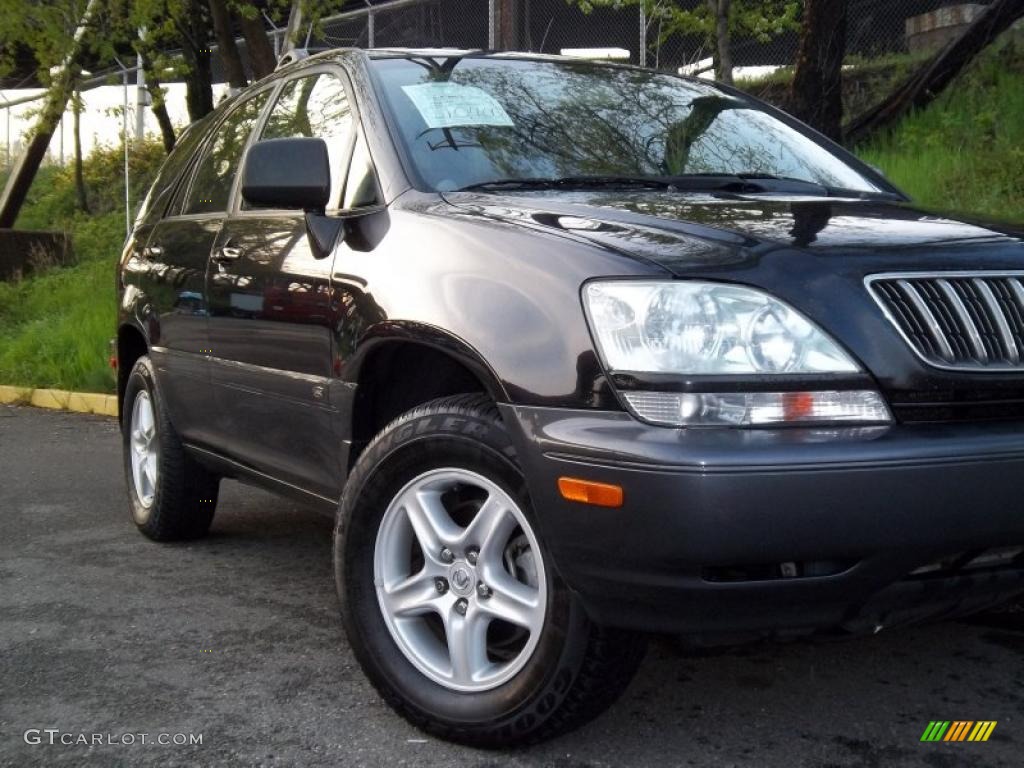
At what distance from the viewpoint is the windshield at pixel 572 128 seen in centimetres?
379

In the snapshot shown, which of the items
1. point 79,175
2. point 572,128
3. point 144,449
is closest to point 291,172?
point 572,128

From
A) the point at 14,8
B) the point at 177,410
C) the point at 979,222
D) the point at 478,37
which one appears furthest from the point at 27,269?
the point at 979,222

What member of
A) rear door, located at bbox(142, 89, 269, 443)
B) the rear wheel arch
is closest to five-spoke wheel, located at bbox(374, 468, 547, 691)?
rear door, located at bbox(142, 89, 269, 443)

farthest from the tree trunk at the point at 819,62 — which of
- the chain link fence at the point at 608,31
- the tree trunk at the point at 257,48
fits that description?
the tree trunk at the point at 257,48

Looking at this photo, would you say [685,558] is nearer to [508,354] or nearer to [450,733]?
[508,354]

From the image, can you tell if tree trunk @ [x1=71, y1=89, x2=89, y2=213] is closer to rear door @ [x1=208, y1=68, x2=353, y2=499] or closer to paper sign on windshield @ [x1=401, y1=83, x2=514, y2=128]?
rear door @ [x1=208, y1=68, x2=353, y2=499]

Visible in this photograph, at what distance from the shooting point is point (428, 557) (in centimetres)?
322

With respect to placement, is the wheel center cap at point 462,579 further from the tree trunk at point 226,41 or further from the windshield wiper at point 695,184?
the tree trunk at point 226,41

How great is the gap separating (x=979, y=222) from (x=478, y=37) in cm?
1370

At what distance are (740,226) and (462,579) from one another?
1.04 metres

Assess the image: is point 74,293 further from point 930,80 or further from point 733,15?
point 930,80

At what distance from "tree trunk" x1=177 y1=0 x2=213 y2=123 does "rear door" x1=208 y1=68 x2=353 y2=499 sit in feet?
30.0

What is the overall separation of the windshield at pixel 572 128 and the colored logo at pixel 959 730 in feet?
5.43

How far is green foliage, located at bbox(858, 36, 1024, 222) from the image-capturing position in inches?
360
